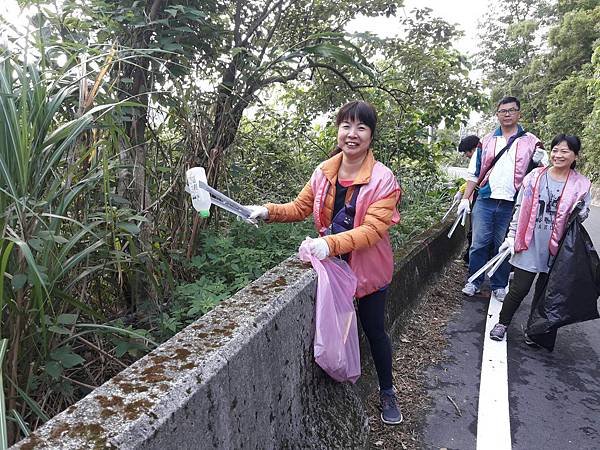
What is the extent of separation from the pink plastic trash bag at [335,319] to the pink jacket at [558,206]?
196cm

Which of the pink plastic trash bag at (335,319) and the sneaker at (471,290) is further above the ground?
the pink plastic trash bag at (335,319)

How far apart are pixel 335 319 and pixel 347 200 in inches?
23.4

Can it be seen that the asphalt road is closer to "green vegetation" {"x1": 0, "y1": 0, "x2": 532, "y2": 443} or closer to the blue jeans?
the blue jeans

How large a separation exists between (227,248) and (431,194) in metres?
5.32

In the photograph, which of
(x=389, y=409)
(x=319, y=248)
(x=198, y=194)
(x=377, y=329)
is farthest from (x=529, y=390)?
(x=198, y=194)

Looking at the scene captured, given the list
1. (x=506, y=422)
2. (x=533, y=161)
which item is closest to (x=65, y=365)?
(x=506, y=422)

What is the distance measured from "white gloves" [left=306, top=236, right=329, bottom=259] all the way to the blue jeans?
3046mm

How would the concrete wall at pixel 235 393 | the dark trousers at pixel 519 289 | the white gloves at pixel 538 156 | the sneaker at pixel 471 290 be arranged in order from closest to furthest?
the concrete wall at pixel 235 393 → the dark trousers at pixel 519 289 → the white gloves at pixel 538 156 → the sneaker at pixel 471 290

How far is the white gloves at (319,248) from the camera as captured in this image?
2113mm

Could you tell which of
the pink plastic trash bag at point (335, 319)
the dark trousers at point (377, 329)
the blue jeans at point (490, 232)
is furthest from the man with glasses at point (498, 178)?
the pink plastic trash bag at point (335, 319)

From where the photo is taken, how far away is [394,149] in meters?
5.82

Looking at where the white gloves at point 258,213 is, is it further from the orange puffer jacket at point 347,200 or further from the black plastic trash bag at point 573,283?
the black plastic trash bag at point 573,283

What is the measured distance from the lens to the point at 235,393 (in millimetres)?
1526

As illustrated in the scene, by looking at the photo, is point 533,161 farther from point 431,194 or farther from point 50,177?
point 50,177
